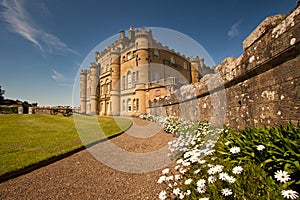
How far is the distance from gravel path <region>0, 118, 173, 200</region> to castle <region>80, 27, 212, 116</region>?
45.6ft

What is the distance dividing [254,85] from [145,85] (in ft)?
67.3

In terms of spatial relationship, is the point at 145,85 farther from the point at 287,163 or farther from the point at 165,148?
the point at 287,163

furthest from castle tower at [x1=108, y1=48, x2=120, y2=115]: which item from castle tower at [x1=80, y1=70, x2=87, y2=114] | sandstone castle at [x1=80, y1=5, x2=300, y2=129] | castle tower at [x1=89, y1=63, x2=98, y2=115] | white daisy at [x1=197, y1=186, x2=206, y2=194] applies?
white daisy at [x1=197, y1=186, x2=206, y2=194]

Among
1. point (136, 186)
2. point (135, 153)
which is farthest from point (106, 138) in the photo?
point (136, 186)

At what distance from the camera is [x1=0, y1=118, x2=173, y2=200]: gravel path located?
3.12m

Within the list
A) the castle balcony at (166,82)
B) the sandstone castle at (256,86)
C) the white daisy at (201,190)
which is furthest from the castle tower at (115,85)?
the white daisy at (201,190)

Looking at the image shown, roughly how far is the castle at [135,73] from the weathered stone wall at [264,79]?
12.9 metres

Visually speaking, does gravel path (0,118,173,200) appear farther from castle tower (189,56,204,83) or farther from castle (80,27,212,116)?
castle tower (189,56,204,83)

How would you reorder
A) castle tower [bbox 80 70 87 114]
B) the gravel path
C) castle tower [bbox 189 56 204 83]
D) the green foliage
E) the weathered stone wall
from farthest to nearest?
castle tower [bbox 80 70 87 114] < castle tower [bbox 189 56 204 83] < the gravel path < the weathered stone wall < the green foliage

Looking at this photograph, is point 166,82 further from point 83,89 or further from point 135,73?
point 83,89

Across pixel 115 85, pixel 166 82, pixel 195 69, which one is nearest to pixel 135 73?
pixel 115 85

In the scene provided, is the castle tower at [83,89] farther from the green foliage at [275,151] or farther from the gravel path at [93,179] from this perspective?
the green foliage at [275,151]

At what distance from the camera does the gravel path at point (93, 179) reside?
10.2 feet

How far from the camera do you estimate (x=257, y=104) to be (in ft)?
11.7
